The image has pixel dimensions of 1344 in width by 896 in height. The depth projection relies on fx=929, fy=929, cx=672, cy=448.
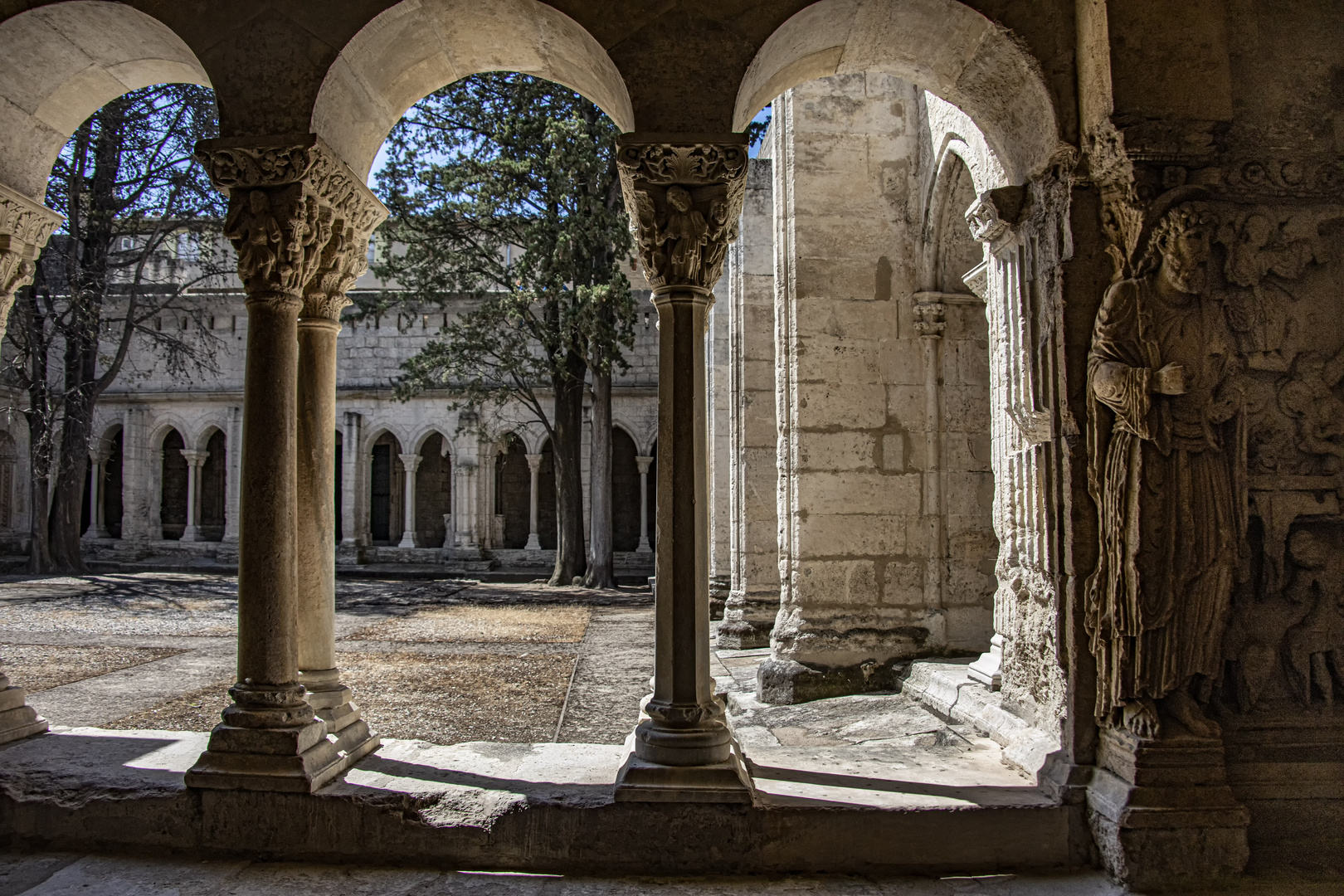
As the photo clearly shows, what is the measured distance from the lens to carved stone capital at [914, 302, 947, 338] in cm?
655

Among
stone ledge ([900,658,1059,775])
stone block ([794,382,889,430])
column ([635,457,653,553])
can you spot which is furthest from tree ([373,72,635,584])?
stone ledge ([900,658,1059,775])

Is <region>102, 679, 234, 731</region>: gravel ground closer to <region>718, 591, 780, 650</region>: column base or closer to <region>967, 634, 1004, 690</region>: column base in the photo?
<region>967, 634, 1004, 690</region>: column base

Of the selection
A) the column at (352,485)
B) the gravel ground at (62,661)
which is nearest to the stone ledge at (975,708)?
the gravel ground at (62,661)

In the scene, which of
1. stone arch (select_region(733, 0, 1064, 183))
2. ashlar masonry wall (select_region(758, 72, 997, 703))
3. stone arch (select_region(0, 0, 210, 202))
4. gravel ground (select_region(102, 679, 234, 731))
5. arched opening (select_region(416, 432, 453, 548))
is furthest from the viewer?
arched opening (select_region(416, 432, 453, 548))

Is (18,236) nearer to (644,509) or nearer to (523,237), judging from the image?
(523,237)

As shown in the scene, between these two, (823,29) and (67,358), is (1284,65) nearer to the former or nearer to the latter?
(823,29)

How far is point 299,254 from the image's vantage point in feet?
12.0

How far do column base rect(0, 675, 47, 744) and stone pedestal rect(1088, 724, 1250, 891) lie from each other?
14.3 feet

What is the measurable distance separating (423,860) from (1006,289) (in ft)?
11.8

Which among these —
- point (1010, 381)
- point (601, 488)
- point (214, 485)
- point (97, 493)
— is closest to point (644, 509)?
point (601, 488)

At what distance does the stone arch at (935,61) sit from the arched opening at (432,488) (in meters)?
18.9

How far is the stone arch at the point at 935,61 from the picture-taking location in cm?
360

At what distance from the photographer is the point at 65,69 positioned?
4039 millimetres

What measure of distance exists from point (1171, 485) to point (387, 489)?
20948 mm
